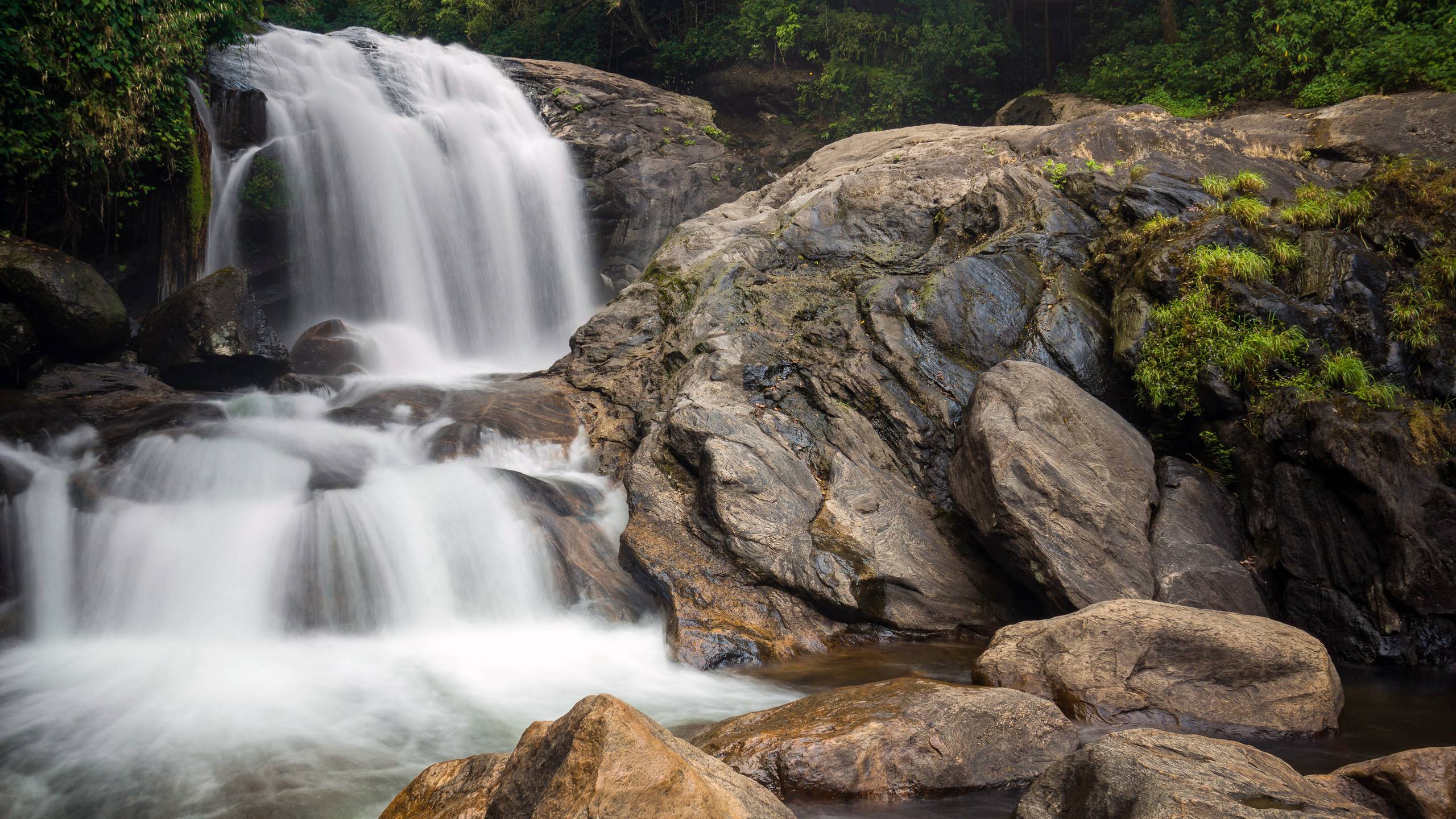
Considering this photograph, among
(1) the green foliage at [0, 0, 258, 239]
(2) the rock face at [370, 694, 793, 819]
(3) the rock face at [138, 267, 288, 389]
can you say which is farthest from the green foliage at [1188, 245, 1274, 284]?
(1) the green foliage at [0, 0, 258, 239]

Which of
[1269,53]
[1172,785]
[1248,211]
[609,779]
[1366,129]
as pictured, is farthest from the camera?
[1269,53]

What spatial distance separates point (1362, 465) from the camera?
6.55 meters

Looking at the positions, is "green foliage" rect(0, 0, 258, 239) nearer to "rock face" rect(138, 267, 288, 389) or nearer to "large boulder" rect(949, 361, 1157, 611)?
"rock face" rect(138, 267, 288, 389)

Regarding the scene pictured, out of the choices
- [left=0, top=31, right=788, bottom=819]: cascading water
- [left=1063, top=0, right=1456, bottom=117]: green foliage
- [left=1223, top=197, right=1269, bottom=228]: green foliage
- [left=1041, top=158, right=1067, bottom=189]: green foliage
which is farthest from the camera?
[left=1063, top=0, right=1456, bottom=117]: green foliage

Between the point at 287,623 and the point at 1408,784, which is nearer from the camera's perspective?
the point at 1408,784

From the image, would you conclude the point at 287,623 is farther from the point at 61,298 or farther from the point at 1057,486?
the point at 1057,486

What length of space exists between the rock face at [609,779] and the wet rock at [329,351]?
1069 cm

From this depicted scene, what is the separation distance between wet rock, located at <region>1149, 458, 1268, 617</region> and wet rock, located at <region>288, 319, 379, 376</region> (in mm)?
11502

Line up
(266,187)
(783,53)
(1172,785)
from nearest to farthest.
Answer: (1172,785)
(266,187)
(783,53)

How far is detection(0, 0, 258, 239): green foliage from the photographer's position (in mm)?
9445

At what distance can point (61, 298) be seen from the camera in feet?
30.8

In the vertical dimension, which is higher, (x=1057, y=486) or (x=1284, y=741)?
(x=1057, y=486)

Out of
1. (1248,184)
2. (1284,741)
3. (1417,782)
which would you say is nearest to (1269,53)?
(1248,184)

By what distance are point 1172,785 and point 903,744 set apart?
1482 mm
